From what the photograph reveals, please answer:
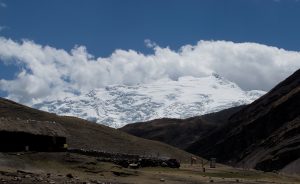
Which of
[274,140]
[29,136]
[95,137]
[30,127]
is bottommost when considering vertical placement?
[29,136]

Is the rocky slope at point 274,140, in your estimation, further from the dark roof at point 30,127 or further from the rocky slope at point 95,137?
the dark roof at point 30,127

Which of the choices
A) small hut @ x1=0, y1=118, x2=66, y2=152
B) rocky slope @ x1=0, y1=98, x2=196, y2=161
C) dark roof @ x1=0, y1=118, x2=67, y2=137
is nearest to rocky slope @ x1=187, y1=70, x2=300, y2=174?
rocky slope @ x1=0, y1=98, x2=196, y2=161

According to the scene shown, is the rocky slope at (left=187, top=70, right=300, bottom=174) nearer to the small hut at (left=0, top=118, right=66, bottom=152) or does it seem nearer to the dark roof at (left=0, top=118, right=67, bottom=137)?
the dark roof at (left=0, top=118, right=67, bottom=137)

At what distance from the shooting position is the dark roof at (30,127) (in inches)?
2655

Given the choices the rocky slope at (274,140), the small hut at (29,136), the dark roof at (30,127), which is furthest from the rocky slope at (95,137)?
the small hut at (29,136)

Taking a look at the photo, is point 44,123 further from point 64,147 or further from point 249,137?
point 249,137

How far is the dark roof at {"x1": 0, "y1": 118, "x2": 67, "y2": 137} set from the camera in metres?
67.4

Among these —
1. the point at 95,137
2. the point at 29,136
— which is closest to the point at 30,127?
the point at 29,136

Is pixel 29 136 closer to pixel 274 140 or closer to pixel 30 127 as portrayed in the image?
pixel 30 127

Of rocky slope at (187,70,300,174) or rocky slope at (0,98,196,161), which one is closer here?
rocky slope at (0,98,196,161)

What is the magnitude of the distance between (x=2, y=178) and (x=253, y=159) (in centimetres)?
12919

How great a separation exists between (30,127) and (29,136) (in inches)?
77.4

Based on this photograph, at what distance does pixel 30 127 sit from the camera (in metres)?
70.2

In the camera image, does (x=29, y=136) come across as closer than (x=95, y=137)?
Yes
